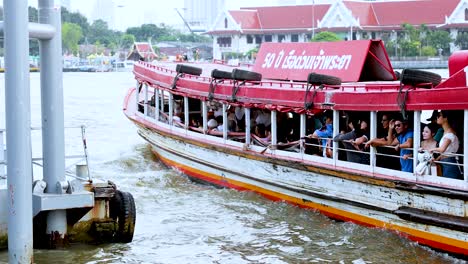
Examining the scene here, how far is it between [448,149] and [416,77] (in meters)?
1.03

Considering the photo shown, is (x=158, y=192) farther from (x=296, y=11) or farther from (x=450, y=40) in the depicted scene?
(x=296, y=11)

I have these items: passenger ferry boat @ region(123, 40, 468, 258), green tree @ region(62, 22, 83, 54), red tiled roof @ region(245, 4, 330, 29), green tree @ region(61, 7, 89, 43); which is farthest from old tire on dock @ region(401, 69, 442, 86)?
green tree @ region(61, 7, 89, 43)

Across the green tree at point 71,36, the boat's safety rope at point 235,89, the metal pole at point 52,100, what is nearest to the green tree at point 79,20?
the green tree at point 71,36

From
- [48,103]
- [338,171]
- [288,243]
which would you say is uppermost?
[48,103]

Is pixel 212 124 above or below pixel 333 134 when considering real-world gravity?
below

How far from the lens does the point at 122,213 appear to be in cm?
1054

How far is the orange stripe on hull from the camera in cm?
1032

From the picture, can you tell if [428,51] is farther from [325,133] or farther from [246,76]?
[325,133]

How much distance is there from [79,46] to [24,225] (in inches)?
4900

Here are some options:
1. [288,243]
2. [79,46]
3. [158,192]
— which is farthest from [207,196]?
[79,46]

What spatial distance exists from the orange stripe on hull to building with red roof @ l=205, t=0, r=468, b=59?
232ft

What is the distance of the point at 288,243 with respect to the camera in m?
11.8

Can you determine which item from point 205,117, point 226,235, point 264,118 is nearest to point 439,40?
point 205,117

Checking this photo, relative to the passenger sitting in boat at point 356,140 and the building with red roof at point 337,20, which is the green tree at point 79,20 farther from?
the passenger sitting in boat at point 356,140
